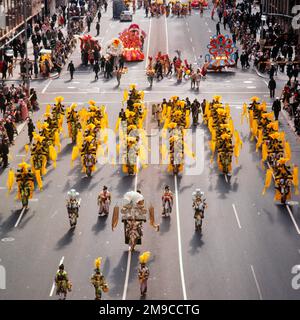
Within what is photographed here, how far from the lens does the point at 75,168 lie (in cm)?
4766

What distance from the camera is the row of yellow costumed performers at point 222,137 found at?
1804 inches

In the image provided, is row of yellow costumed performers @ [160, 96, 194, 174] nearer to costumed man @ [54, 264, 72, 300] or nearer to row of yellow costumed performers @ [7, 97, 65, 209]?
row of yellow costumed performers @ [7, 97, 65, 209]

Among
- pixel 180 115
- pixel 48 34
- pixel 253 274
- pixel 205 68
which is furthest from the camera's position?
pixel 48 34

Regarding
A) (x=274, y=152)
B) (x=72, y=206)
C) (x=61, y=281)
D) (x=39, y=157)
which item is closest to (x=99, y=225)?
(x=72, y=206)

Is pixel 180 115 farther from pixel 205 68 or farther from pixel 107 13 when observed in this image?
pixel 107 13

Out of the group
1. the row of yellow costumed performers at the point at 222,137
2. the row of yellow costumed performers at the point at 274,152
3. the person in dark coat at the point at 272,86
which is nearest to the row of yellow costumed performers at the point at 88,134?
the row of yellow costumed performers at the point at 222,137

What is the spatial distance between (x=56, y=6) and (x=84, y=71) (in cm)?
3727

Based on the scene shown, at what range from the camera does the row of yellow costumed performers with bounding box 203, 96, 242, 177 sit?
4581 cm

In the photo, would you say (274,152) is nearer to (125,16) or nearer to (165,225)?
(165,225)

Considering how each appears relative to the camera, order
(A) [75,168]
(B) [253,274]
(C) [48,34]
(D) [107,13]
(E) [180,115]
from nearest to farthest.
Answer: (B) [253,274] → (A) [75,168] → (E) [180,115] → (C) [48,34] → (D) [107,13]

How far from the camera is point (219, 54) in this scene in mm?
73250

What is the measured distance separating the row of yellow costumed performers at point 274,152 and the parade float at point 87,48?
22.4m

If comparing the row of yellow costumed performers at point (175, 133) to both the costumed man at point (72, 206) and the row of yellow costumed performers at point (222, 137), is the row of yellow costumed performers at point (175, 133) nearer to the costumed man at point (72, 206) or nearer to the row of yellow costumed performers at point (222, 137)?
the row of yellow costumed performers at point (222, 137)

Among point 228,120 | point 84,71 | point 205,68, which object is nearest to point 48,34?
point 84,71
